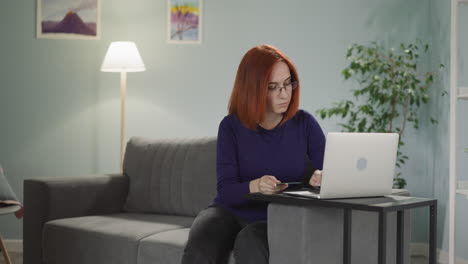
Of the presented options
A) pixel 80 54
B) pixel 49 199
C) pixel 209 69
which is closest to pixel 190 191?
pixel 49 199

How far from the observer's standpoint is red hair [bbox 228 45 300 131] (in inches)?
90.3

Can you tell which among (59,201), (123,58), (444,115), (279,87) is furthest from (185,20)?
(279,87)

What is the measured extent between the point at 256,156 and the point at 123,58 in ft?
6.10

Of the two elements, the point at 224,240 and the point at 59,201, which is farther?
the point at 59,201

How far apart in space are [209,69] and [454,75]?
1913mm

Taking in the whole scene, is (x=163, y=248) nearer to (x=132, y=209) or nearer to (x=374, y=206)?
(x=132, y=209)

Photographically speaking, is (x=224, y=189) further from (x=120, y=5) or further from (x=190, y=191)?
(x=120, y=5)

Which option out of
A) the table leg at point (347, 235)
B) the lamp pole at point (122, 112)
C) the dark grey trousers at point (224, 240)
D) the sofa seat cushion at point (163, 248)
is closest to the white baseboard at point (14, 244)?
the lamp pole at point (122, 112)

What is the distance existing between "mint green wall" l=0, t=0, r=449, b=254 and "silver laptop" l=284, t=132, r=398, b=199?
Answer: 231 centimetres

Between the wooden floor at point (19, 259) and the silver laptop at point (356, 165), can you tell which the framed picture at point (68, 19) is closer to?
the wooden floor at point (19, 259)

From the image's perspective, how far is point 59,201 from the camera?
3062mm

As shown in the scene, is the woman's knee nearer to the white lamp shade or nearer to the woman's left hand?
the woman's left hand

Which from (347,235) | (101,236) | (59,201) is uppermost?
(347,235)

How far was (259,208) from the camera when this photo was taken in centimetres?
225
